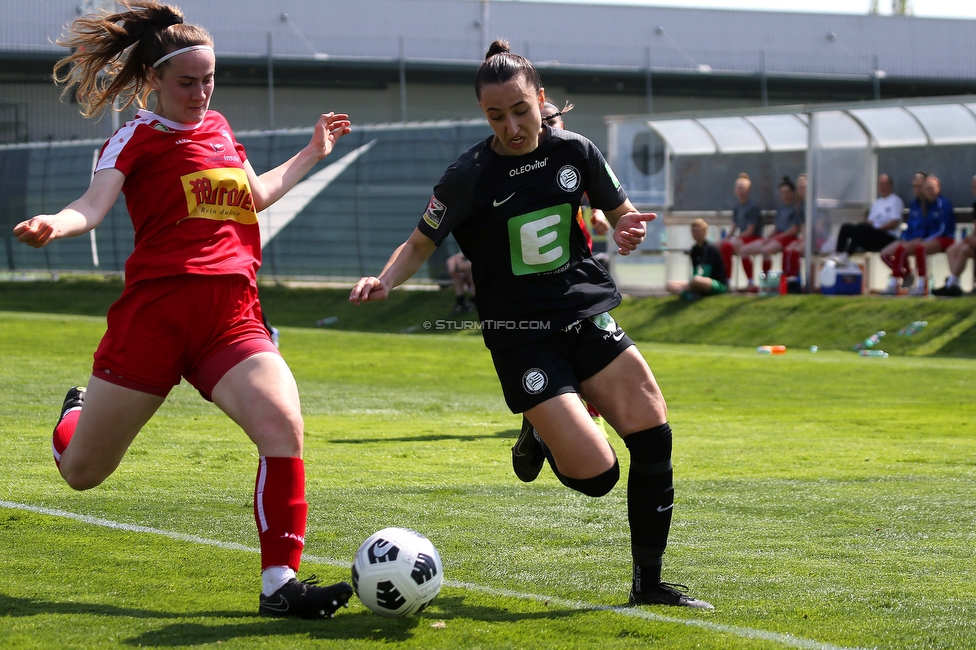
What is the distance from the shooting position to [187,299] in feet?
14.9

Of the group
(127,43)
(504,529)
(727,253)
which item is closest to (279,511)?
(504,529)

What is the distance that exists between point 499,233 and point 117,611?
1.99 metres

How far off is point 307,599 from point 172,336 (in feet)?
3.54

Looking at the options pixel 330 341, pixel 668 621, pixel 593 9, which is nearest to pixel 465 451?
pixel 668 621

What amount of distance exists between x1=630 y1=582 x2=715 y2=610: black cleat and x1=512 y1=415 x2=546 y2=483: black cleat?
1307 millimetres

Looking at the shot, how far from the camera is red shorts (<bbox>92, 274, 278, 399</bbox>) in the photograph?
454 cm

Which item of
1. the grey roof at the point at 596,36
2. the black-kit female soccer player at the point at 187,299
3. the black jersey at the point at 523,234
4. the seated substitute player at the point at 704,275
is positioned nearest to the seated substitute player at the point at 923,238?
the seated substitute player at the point at 704,275

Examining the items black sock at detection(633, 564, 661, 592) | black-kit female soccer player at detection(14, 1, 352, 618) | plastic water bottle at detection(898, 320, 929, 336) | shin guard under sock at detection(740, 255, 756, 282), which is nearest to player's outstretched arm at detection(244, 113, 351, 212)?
black-kit female soccer player at detection(14, 1, 352, 618)

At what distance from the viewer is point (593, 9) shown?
41.5 m

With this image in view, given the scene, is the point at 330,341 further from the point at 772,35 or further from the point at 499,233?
the point at 772,35

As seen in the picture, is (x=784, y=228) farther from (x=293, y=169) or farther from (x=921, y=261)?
(x=293, y=169)

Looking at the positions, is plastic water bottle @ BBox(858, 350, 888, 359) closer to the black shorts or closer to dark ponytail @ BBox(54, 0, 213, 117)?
the black shorts

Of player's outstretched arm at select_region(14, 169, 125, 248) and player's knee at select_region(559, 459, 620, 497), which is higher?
player's outstretched arm at select_region(14, 169, 125, 248)

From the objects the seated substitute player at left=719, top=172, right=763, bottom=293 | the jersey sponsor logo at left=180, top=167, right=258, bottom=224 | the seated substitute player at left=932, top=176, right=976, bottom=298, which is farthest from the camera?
the seated substitute player at left=719, top=172, right=763, bottom=293
